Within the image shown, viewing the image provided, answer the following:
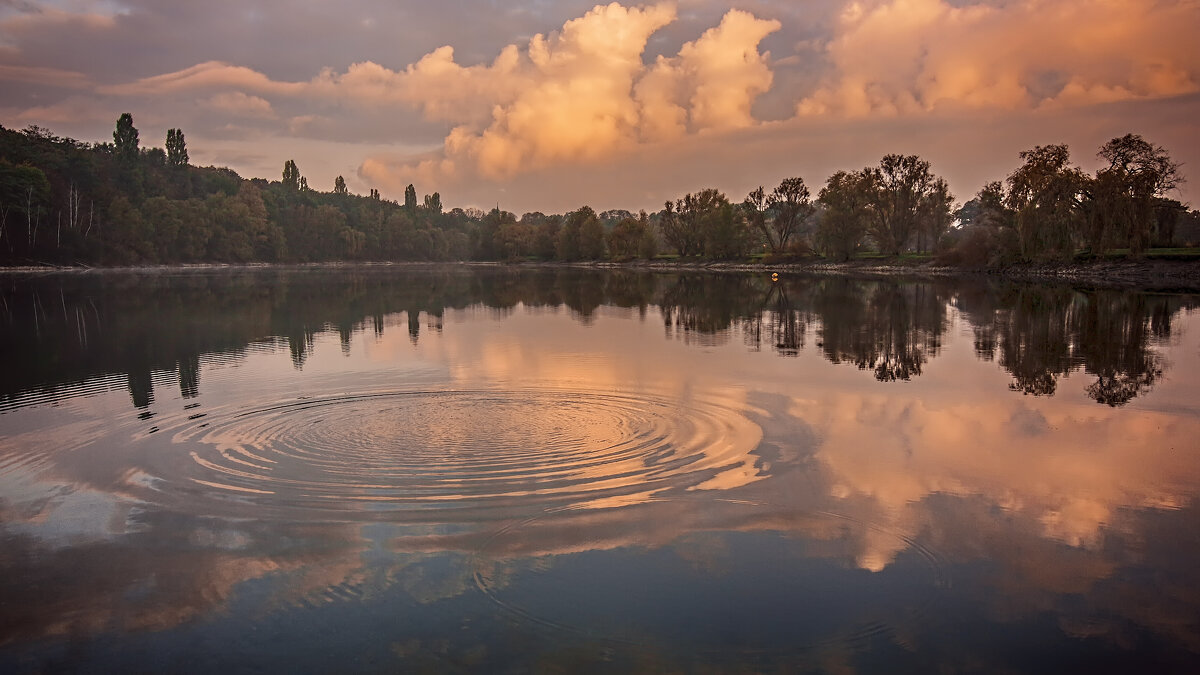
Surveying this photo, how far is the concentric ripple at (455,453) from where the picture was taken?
32.3 feet

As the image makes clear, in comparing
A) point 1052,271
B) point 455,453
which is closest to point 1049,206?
point 1052,271

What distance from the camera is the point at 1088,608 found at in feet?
22.8

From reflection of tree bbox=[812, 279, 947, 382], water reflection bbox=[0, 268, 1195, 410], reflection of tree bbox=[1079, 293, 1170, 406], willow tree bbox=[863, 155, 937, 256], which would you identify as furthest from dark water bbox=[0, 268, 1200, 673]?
willow tree bbox=[863, 155, 937, 256]

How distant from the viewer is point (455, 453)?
459 inches

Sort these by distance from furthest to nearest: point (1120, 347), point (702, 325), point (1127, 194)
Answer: point (1127, 194), point (702, 325), point (1120, 347)

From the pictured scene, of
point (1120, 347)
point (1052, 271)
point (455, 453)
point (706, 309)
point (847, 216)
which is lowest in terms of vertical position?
point (1120, 347)

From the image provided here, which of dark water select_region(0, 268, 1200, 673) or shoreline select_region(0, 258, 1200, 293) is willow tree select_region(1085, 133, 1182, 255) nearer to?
shoreline select_region(0, 258, 1200, 293)

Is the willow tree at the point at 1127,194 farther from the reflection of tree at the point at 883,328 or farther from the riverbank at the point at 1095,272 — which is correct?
the reflection of tree at the point at 883,328

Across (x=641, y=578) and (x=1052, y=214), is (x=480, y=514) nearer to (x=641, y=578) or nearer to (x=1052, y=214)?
(x=641, y=578)

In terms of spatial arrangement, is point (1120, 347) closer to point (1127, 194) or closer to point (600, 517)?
point (600, 517)

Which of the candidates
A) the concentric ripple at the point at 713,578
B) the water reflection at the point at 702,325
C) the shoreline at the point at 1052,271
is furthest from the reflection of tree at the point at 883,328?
the shoreline at the point at 1052,271

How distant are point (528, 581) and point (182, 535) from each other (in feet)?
13.7

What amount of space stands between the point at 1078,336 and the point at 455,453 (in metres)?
24.2

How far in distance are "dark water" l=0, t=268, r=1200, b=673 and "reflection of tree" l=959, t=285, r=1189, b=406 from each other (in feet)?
1.01
